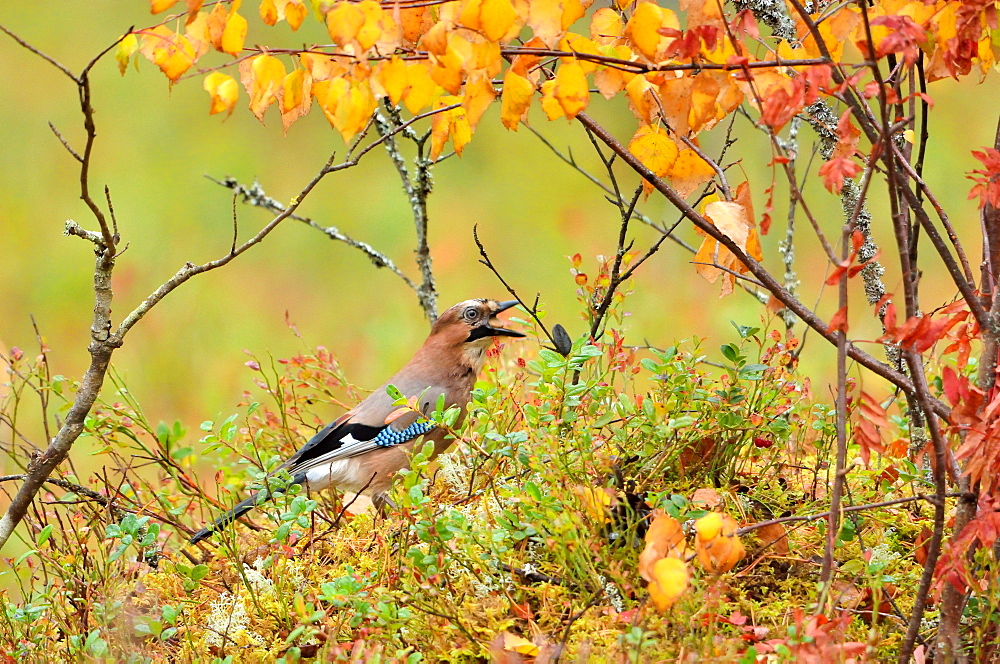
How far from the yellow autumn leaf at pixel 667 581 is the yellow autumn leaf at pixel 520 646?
0.54 meters

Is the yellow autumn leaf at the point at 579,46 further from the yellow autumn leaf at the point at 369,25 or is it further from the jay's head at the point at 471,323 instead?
the jay's head at the point at 471,323

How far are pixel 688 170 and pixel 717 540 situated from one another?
34.6 inches

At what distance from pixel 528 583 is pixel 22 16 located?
13.7 meters

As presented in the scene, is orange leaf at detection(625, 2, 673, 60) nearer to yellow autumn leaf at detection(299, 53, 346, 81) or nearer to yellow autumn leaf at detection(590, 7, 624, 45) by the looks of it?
yellow autumn leaf at detection(590, 7, 624, 45)

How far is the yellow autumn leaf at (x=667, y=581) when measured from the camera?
1.91 metres

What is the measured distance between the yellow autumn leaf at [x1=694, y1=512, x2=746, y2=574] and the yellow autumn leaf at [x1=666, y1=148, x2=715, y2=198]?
794 mm

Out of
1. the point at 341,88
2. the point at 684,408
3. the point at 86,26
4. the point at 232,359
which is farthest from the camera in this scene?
the point at 86,26

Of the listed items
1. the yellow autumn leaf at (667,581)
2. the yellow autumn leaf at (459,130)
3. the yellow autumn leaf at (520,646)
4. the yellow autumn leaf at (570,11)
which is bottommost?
the yellow autumn leaf at (667,581)

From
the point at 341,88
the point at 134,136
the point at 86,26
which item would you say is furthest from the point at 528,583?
the point at 86,26

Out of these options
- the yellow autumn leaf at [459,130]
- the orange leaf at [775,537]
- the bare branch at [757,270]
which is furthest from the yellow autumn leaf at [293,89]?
the orange leaf at [775,537]

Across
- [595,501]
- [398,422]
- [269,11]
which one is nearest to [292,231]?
[398,422]

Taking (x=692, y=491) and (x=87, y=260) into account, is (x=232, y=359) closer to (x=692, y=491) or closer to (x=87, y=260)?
(x=87, y=260)

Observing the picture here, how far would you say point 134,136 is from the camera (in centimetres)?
1189

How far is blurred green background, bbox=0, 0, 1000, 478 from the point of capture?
7883mm
